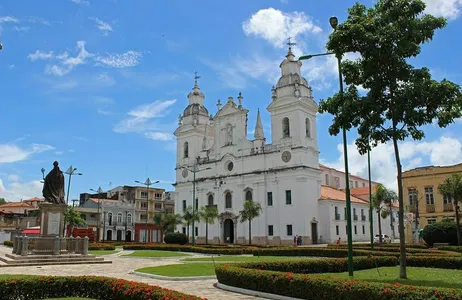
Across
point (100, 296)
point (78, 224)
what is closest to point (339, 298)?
point (100, 296)

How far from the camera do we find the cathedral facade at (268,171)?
5366 centimetres

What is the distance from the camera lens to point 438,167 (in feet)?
155

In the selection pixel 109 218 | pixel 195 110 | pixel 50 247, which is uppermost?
pixel 195 110

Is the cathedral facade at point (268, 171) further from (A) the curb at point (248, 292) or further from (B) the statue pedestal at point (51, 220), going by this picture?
(A) the curb at point (248, 292)

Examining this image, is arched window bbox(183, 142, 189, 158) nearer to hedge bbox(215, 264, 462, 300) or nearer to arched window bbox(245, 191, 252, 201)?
arched window bbox(245, 191, 252, 201)

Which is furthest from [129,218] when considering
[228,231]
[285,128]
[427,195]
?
[427,195]

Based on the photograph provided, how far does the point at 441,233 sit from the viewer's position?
35.0 meters

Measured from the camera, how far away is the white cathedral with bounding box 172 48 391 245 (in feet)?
176

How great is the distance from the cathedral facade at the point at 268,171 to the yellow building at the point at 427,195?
36.4 feet

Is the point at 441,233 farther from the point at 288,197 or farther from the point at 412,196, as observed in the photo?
the point at 288,197

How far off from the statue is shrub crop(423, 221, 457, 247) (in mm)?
28468

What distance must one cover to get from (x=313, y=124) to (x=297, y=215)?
12.4 m

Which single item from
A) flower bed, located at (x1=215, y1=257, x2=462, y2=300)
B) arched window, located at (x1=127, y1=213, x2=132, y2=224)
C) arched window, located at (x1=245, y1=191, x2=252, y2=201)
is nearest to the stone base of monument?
flower bed, located at (x1=215, y1=257, x2=462, y2=300)

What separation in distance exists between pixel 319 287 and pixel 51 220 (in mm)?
17427
